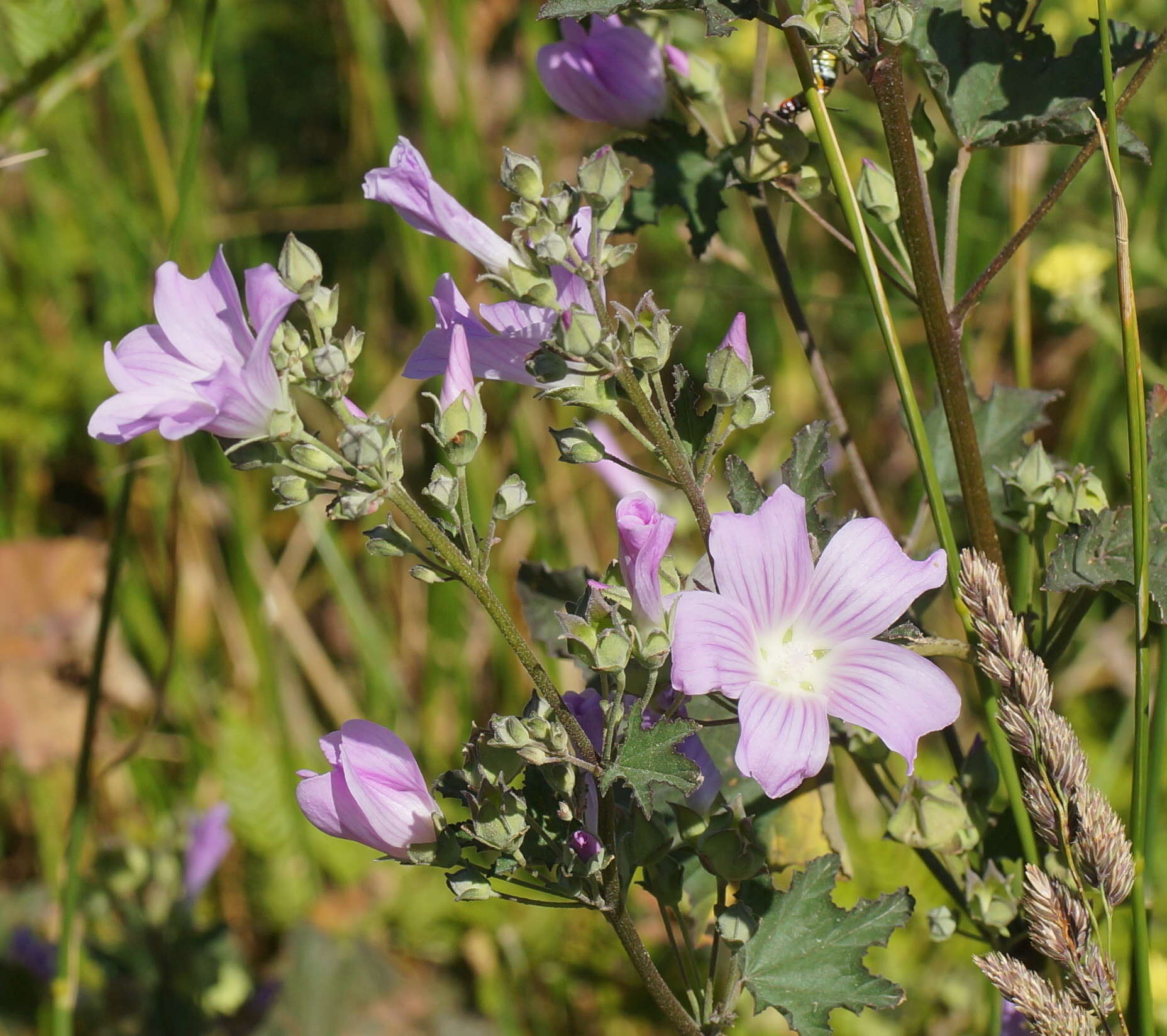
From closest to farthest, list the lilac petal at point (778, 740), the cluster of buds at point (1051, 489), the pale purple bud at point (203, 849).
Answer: the lilac petal at point (778, 740)
the cluster of buds at point (1051, 489)
the pale purple bud at point (203, 849)

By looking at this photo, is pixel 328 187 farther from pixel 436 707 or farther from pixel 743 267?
pixel 743 267

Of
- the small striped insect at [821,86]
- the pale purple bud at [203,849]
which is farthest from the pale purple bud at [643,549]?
the pale purple bud at [203,849]

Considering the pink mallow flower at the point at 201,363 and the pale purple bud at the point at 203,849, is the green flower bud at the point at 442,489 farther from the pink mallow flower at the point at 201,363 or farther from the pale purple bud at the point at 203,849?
the pale purple bud at the point at 203,849

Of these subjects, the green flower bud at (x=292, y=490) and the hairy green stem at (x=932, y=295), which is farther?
the hairy green stem at (x=932, y=295)

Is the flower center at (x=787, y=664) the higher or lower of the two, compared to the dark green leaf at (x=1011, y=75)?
lower

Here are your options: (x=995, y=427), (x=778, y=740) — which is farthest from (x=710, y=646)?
(x=995, y=427)

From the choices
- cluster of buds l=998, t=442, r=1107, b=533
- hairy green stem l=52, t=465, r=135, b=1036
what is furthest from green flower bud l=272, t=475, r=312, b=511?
hairy green stem l=52, t=465, r=135, b=1036

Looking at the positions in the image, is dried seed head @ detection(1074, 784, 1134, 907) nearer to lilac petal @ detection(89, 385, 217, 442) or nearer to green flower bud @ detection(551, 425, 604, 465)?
green flower bud @ detection(551, 425, 604, 465)

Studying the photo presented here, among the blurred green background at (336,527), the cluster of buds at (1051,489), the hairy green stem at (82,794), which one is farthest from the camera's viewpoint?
the blurred green background at (336,527)
